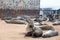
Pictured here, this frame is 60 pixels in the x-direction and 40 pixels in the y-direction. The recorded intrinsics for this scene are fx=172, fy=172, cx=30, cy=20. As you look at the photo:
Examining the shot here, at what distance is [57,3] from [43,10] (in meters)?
0.93

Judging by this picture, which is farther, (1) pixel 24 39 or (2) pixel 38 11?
(2) pixel 38 11

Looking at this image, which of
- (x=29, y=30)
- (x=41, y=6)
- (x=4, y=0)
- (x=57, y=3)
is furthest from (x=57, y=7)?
(x=29, y=30)

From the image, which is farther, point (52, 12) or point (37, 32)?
point (52, 12)

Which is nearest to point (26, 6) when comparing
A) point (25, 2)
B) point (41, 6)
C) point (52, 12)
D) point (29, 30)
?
point (25, 2)

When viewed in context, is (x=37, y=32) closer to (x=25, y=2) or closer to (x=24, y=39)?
(x=24, y=39)

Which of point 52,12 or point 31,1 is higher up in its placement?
point 31,1

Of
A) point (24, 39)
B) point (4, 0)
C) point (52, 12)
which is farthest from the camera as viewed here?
point (52, 12)

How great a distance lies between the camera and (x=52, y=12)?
9312 mm

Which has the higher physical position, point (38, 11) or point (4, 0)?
point (4, 0)

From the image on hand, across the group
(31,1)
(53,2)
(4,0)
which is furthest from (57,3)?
(4,0)

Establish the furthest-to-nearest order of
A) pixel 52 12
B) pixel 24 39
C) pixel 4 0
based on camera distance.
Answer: pixel 52 12, pixel 4 0, pixel 24 39

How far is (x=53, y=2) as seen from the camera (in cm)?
967

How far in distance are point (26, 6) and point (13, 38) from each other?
226 inches

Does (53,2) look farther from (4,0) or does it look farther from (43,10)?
(4,0)
